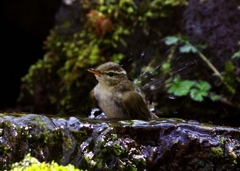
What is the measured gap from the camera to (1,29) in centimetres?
855

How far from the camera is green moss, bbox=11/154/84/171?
8.36ft

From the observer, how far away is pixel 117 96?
4.10m

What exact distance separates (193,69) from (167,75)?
13.8 inches

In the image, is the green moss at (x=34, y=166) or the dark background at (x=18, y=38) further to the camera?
the dark background at (x=18, y=38)

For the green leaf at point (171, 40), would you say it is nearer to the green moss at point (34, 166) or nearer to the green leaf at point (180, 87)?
the green leaf at point (180, 87)

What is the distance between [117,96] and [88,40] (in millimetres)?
2450

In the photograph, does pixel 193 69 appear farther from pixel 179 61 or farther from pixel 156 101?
pixel 156 101

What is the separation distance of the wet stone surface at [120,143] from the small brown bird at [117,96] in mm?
805

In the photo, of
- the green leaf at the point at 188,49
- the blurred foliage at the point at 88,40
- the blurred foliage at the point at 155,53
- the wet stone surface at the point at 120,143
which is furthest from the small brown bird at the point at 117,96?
the blurred foliage at the point at 88,40

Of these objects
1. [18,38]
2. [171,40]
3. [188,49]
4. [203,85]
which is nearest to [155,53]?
[171,40]

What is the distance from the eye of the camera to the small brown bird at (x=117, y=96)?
4039 mm

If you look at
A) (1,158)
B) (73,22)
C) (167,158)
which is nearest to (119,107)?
(167,158)

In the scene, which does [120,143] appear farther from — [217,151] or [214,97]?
[214,97]

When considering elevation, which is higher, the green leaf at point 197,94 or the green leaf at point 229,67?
the green leaf at point 229,67
